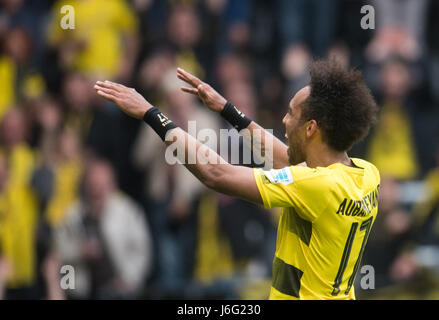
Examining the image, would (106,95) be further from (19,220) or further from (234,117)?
(19,220)

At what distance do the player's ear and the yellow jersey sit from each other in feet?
0.74

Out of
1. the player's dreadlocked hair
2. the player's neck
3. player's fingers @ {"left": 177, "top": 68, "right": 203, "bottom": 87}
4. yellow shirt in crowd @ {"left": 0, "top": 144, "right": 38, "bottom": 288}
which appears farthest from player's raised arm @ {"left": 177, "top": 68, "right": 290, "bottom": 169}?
yellow shirt in crowd @ {"left": 0, "top": 144, "right": 38, "bottom": 288}

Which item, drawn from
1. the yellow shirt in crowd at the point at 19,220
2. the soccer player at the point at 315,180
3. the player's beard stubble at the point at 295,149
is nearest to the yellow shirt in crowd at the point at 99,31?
the yellow shirt in crowd at the point at 19,220

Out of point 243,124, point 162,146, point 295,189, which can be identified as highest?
point 243,124

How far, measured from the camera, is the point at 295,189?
4258mm

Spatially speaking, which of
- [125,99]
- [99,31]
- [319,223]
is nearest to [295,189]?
[319,223]

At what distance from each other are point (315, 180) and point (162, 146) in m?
4.66

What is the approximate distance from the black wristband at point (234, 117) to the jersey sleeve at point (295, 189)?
1.02m

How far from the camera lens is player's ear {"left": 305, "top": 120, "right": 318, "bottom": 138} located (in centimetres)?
446

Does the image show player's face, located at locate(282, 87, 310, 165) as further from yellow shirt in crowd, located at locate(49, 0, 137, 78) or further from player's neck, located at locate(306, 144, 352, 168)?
Result: yellow shirt in crowd, located at locate(49, 0, 137, 78)

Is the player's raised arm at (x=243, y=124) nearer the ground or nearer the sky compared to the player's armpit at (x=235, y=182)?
nearer the sky

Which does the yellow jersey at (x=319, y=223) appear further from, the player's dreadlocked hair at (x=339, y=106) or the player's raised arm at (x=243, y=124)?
the player's raised arm at (x=243, y=124)

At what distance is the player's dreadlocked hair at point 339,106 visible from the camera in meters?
4.41
